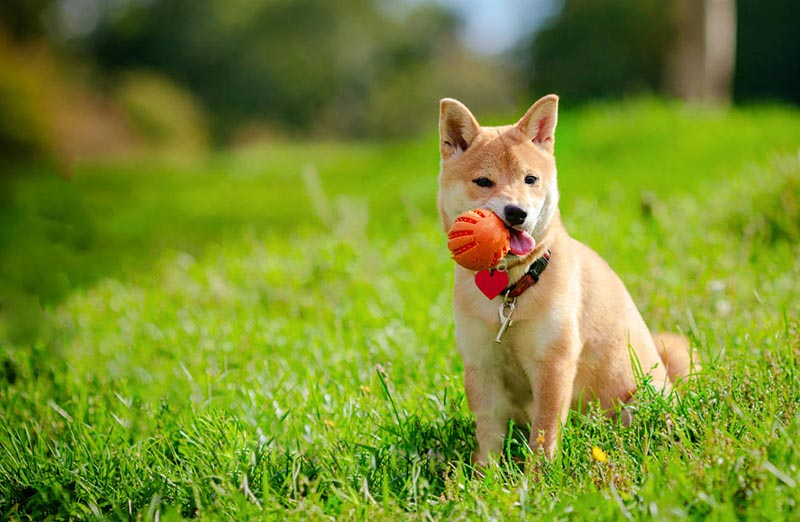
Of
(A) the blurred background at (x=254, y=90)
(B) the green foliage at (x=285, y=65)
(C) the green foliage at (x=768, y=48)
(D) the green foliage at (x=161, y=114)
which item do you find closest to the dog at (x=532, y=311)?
(A) the blurred background at (x=254, y=90)

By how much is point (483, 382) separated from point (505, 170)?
742 millimetres

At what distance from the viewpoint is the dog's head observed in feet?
8.56

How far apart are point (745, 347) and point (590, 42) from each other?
52.8 ft

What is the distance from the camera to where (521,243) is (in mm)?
2562

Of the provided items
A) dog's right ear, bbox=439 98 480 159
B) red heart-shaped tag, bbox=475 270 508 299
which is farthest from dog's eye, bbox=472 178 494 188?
red heart-shaped tag, bbox=475 270 508 299

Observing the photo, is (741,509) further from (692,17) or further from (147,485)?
(692,17)

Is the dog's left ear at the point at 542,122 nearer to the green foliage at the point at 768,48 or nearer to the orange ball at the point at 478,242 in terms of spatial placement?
the orange ball at the point at 478,242

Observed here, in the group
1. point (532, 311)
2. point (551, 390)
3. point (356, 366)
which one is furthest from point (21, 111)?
point (551, 390)

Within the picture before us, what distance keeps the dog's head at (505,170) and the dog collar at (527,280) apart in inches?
3.5

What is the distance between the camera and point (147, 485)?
2.57 m

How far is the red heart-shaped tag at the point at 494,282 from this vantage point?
263 cm

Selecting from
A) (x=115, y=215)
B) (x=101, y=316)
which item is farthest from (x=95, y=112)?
(x=101, y=316)

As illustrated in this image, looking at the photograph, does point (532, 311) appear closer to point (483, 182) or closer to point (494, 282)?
point (494, 282)

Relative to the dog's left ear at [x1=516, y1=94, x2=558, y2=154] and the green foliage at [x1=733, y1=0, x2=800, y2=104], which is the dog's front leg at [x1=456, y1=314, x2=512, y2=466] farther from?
the green foliage at [x1=733, y1=0, x2=800, y2=104]
